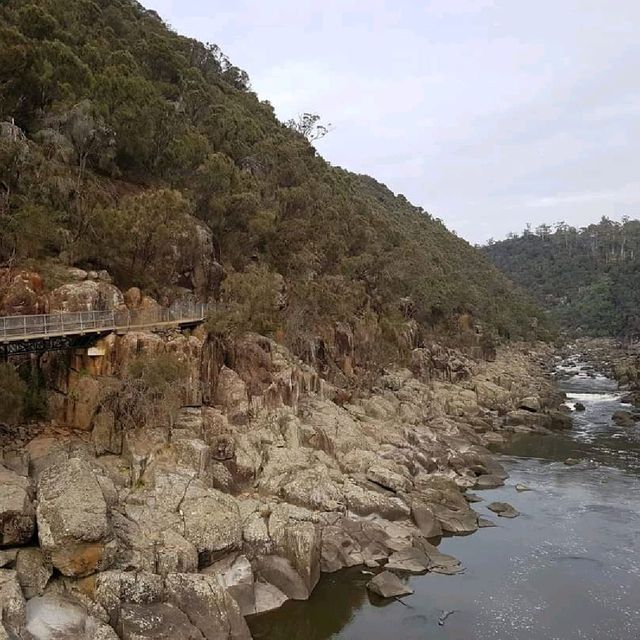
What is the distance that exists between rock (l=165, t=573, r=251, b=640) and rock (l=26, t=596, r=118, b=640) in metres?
2.55

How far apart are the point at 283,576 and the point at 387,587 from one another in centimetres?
422

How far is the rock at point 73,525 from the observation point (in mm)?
19891

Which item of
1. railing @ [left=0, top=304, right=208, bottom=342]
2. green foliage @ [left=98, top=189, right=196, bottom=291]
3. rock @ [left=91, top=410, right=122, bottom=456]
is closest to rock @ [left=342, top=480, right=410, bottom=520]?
rock @ [left=91, top=410, right=122, bottom=456]

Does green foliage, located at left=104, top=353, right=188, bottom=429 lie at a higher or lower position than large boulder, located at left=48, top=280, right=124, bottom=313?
lower

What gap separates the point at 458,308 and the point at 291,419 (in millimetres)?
68724

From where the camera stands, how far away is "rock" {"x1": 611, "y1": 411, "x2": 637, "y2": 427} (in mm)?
57194

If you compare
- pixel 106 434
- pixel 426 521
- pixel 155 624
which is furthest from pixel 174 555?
pixel 426 521

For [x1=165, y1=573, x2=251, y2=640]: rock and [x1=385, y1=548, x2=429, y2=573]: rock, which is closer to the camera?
[x1=165, y1=573, x2=251, y2=640]: rock

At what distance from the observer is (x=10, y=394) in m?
25.1

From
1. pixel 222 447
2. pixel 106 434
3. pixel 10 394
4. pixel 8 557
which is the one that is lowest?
pixel 8 557

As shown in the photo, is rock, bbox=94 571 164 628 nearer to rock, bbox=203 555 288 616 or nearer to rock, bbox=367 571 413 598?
rock, bbox=203 555 288 616

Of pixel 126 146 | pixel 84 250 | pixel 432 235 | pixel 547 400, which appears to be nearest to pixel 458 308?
pixel 547 400

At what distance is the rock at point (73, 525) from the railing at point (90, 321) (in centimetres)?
681

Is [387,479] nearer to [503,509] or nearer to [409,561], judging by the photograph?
[409,561]
